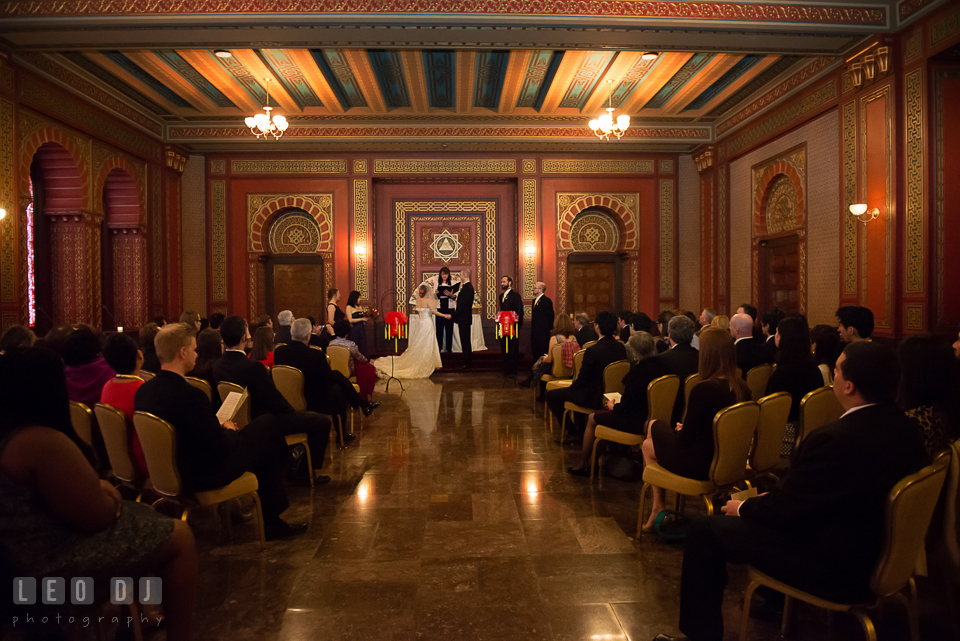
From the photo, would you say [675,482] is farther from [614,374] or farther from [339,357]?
[339,357]

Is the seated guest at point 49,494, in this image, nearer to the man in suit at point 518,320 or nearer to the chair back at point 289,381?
the chair back at point 289,381

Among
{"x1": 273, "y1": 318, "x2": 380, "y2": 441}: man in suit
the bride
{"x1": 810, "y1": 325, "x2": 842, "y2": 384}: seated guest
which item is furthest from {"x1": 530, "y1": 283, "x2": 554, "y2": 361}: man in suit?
{"x1": 810, "y1": 325, "x2": 842, "y2": 384}: seated guest

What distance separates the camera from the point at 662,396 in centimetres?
368

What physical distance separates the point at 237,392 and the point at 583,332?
407cm

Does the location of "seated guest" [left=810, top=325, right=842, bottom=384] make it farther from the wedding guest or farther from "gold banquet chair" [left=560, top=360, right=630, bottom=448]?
the wedding guest

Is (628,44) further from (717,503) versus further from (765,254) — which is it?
(717,503)

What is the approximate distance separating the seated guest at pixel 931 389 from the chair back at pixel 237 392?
3.17m

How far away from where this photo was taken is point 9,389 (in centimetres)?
162

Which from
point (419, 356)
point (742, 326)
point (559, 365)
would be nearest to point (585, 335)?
point (559, 365)

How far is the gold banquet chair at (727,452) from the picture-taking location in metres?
2.72

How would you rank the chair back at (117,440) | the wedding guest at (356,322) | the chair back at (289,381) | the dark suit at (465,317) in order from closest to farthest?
1. the chair back at (117,440)
2. the chair back at (289,381)
3. the wedding guest at (356,322)
4. the dark suit at (465,317)

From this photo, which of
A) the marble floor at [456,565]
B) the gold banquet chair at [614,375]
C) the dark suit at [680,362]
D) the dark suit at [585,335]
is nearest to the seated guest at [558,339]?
the dark suit at [585,335]

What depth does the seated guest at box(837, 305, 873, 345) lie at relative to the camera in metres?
4.20

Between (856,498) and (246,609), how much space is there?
90.1 inches
